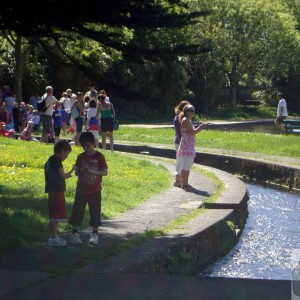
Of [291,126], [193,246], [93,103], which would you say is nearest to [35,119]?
[93,103]

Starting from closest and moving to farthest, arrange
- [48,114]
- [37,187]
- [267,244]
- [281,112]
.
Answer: [267,244], [37,187], [48,114], [281,112]

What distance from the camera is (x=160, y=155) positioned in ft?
78.6

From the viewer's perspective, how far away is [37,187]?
44.5ft

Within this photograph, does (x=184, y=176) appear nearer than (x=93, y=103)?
Yes

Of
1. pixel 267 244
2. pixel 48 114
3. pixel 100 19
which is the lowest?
pixel 267 244

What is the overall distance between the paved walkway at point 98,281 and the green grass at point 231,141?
1367 centimetres

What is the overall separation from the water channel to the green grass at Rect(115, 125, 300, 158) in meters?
5.89

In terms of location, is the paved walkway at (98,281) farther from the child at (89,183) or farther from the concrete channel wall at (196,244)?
the child at (89,183)

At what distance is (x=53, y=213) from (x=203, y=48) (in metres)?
3.08

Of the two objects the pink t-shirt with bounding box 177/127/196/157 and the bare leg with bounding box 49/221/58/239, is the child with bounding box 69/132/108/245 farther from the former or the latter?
the pink t-shirt with bounding box 177/127/196/157

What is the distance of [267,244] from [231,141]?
1297 cm

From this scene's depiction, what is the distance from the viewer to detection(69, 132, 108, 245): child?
9.67 m

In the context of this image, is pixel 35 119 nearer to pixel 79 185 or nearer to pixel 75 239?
pixel 79 185

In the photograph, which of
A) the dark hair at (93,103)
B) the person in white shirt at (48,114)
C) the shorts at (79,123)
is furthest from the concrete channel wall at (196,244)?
the shorts at (79,123)
